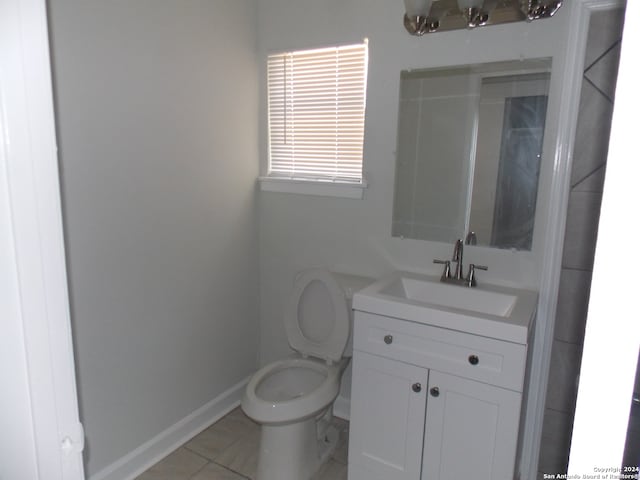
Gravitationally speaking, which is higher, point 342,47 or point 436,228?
point 342,47

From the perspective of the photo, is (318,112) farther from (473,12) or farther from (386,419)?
(386,419)

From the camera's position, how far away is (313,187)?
236 cm

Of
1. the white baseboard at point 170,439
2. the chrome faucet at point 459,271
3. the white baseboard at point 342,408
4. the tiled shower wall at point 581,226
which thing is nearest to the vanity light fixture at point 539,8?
the tiled shower wall at point 581,226

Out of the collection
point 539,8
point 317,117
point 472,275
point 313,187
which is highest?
point 539,8

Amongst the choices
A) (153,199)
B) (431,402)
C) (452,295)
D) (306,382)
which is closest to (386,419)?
(431,402)

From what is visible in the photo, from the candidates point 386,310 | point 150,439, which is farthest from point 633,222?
point 150,439

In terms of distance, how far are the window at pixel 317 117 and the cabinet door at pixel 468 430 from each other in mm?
1062

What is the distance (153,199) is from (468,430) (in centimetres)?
159

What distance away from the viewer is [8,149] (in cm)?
58

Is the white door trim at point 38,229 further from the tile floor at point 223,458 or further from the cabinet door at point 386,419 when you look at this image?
the tile floor at point 223,458

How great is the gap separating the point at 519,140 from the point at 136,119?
62.9 inches

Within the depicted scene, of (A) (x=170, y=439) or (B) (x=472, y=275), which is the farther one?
(A) (x=170, y=439)

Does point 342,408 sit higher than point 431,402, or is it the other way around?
point 431,402

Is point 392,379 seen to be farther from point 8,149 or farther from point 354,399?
point 8,149
